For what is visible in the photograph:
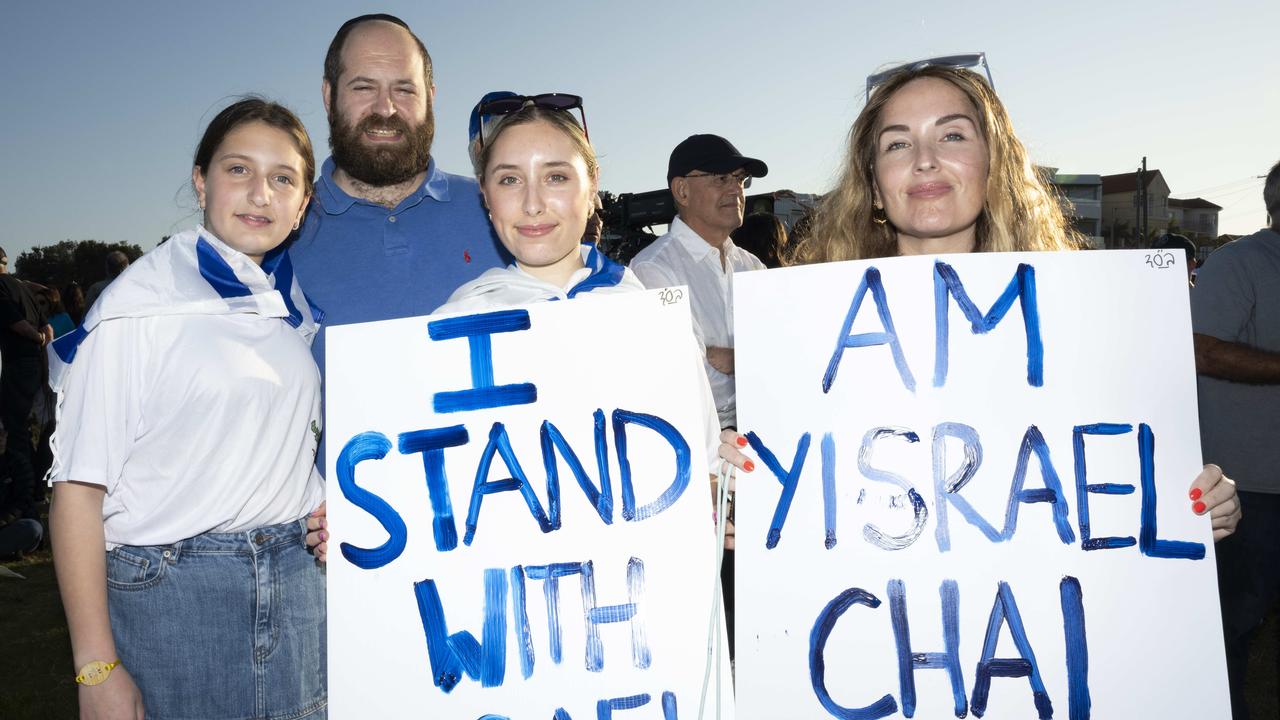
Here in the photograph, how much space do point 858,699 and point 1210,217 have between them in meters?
86.3

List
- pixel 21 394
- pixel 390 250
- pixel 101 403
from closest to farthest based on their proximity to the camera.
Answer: pixel 101 403 < pixel 390 250 < pixel 21 394

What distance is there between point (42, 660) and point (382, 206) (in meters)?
3.80

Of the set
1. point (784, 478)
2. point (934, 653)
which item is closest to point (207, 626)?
point (784, 478)

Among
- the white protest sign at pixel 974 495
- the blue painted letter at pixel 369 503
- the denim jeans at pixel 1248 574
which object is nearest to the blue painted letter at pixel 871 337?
the white protest sign at pixel 974 495

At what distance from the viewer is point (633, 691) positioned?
4.58 feet

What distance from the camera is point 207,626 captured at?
Answer: 1.55 meters

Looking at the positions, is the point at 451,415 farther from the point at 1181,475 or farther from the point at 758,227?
the point at 758,227

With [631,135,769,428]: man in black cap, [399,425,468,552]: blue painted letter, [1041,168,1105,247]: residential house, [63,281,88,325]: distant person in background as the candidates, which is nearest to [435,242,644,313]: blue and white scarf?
[399,425,468,552]: blue painted letter

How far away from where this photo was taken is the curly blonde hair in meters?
1.79

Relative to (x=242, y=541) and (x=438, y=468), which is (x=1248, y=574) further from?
(x=242, y=541)

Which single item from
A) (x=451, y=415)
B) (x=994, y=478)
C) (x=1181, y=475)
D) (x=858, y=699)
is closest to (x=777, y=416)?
(x=994, y=478)

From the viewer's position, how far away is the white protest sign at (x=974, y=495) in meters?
1.37

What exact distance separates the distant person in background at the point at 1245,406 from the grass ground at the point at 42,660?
3.19 ft

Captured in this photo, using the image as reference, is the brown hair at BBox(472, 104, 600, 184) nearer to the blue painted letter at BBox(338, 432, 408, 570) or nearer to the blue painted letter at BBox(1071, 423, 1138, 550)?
the blue painted letter at BBox(338, 432, 408, 570)
